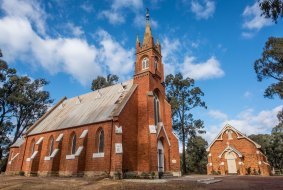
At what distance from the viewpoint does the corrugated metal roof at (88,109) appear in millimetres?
23891

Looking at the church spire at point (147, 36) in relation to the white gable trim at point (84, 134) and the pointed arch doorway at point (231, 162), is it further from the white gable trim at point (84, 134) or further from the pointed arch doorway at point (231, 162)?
the pointed arch doorway at point (231, 162)

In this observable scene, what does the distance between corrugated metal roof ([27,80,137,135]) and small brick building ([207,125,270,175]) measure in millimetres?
20690

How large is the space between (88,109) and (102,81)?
1961cm

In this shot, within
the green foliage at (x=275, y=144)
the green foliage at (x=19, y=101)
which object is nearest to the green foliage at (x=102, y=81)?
the green foliage at (x=19, y=101)

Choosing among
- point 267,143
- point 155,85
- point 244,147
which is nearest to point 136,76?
point 155,85

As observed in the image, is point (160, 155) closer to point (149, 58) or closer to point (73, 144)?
point (73, 144)

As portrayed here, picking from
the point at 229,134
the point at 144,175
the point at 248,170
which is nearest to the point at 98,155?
the point at 144,175

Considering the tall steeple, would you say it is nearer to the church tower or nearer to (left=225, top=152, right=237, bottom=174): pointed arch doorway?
the church tower

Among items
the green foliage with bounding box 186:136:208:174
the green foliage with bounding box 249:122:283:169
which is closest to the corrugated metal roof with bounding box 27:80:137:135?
the green foliage with bounding box 186:136:208:174

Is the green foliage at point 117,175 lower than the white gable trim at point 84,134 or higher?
lower

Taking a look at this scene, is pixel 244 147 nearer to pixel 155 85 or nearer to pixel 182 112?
pixel 182 112

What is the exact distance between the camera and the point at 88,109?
27.9m

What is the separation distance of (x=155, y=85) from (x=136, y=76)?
260cm

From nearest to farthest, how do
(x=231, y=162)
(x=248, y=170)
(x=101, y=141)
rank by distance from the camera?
(x=101, y=141) < (x=248, y=170) < (x=231, y=162)
